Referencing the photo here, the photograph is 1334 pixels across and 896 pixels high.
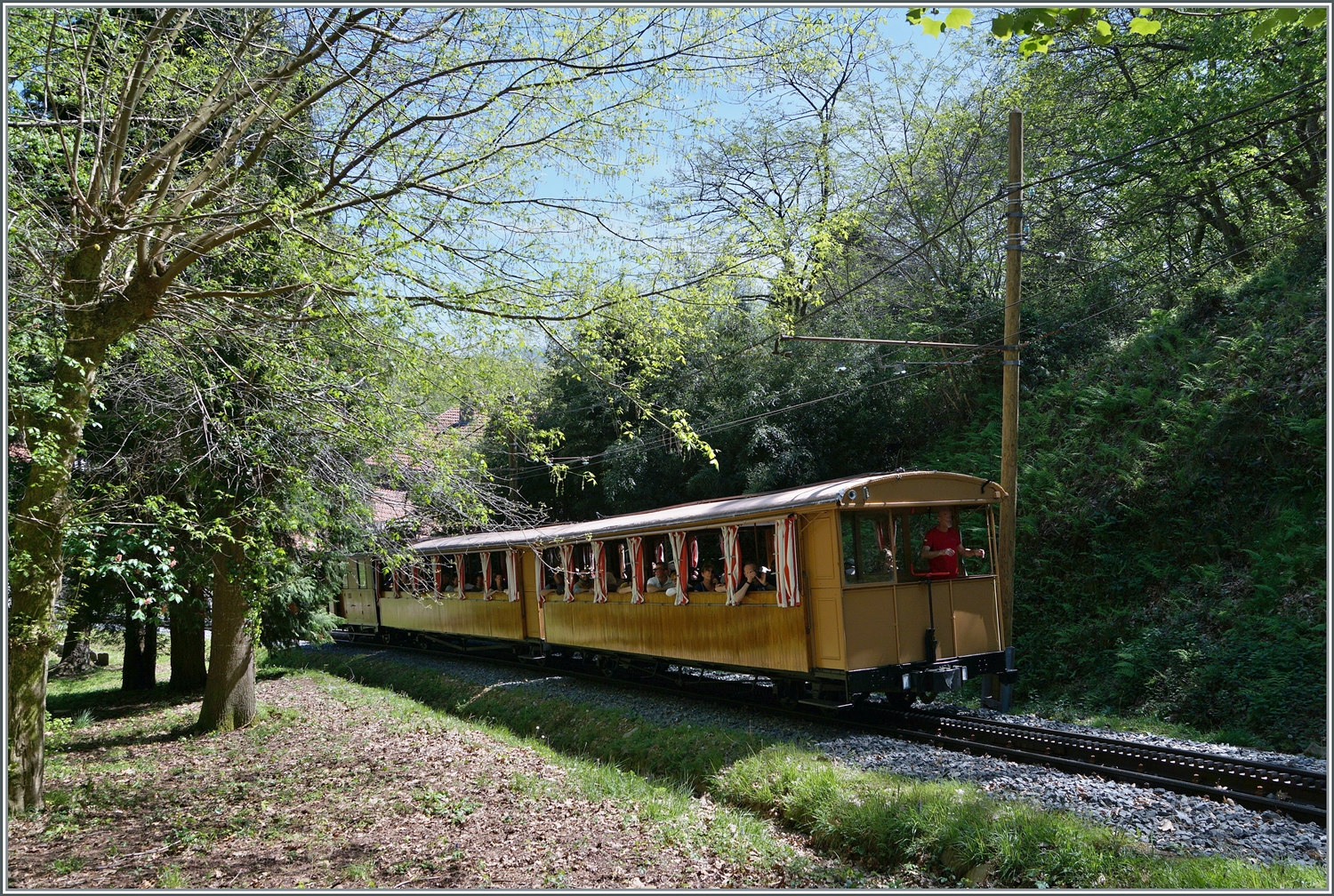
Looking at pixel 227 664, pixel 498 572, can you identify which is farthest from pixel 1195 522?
pixel 227 664

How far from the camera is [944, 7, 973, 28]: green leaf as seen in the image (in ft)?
16.6

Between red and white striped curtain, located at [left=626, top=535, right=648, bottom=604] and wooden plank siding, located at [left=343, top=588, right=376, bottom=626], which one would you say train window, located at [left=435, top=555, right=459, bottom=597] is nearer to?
wooden plank siding, located at [left=343, top=588, right=376, bottom=626]

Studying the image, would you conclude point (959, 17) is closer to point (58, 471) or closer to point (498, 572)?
point (58, 471)

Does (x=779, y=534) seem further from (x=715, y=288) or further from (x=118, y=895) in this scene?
(x=118, y=895)

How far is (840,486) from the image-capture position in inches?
400

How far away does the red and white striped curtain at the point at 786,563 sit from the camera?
10.5 meters

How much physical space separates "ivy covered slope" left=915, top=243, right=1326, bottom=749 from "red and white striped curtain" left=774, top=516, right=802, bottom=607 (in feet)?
15.3

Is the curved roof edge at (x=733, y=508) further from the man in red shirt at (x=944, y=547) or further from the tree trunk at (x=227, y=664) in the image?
the tree trunk at (x=227, y=664)

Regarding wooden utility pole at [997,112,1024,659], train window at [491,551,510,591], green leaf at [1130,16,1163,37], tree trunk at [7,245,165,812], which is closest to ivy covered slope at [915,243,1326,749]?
wooden utility pole at [997,112,1024,659]

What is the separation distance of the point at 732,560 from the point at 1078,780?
4878 millimetres

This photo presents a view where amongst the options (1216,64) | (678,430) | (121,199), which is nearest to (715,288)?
(678,430)

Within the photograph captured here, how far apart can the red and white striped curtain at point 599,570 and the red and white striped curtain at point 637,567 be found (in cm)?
83

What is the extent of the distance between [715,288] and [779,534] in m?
3.46

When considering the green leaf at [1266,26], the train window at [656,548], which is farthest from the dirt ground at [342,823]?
the green leaf at [1266,26]
